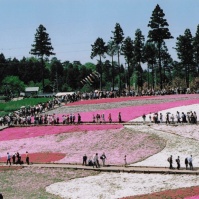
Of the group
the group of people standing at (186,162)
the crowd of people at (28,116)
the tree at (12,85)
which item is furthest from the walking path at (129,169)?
the tree at (12,85)

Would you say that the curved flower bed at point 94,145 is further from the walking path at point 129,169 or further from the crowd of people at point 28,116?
the crowd of people at point 28,116

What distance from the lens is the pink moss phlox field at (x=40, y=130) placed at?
54.3m

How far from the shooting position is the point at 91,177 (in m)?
37.2

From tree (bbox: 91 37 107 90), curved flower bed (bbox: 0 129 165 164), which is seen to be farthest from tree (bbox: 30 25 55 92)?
curved flower bed (bbox: 0 129 165 164)

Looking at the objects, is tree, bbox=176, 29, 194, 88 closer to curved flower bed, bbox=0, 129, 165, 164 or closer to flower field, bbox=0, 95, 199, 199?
flower field, bbox=0, 95, 199, 199

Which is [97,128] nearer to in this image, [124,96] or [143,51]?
[124,96]

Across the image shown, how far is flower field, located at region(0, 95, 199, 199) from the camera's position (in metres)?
33.1

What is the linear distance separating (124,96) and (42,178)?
1732 inches

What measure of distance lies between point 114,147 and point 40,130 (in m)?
14.2

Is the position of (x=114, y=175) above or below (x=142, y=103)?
below

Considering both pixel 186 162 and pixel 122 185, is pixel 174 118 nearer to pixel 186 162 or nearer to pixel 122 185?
pixel 186 162

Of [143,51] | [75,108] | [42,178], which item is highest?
[143,51]

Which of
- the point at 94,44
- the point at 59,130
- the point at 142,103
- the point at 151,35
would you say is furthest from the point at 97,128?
the point at 94,44

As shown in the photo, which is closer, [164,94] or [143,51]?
[164,94]
